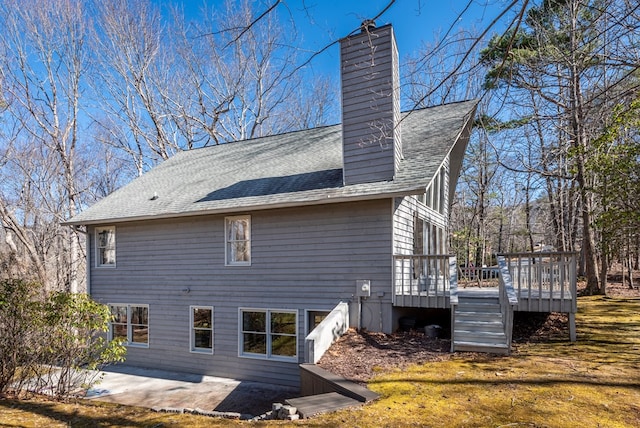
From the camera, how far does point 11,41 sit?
54.9 ft

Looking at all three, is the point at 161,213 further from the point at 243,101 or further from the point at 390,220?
the point at 243,101

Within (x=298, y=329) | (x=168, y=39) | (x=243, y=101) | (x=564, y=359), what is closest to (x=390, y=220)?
(x=298, y=329)

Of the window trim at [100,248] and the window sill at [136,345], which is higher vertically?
the window trim at [100,248]

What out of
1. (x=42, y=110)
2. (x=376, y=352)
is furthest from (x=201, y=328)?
(x=42, y=110)

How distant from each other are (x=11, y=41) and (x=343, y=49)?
1607 cm

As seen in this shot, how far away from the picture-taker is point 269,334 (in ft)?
29.9

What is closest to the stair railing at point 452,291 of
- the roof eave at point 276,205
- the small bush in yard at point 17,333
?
the roof eave at point 276,205

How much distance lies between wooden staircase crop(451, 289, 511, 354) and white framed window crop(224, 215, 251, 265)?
5058 mm

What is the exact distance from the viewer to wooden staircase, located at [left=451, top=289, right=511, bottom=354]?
6.59m

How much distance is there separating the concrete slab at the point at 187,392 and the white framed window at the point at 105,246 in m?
3.19

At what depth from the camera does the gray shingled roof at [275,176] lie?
8445 millimetres

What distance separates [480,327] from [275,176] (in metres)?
6.03

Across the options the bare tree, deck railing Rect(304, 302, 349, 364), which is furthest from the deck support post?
the bare tree

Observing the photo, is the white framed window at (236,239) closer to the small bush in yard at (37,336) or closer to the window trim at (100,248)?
the small bush in yard at (37,336)
